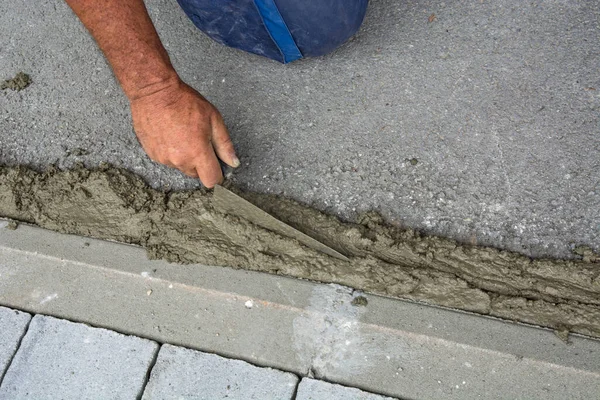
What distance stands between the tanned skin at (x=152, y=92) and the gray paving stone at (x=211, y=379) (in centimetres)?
68

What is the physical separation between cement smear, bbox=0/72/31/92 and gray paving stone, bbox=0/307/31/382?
1.12 m

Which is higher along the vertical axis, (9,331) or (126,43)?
(126,43)

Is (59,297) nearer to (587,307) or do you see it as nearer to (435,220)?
(435,220)

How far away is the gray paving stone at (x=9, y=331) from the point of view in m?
2.15

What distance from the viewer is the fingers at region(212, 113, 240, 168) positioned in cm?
208

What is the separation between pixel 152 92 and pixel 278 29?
28.2 inches

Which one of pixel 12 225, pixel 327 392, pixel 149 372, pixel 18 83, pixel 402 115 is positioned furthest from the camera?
pixel 18 83

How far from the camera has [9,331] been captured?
2.20m

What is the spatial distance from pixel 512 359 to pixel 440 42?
147cm

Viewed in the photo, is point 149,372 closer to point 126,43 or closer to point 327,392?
point 327,392

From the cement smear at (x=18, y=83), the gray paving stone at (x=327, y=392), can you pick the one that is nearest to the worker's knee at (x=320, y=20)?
the cement smear at (x=18, y=83)

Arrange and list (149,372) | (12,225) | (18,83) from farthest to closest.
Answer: (18,83) < (12,225) < (149,372)

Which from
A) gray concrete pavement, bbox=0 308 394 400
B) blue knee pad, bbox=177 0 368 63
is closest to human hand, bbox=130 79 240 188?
blue knee pad, bbox=177 0 368 63

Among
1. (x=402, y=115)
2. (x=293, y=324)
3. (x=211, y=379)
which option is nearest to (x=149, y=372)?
(x=211, y=379)
